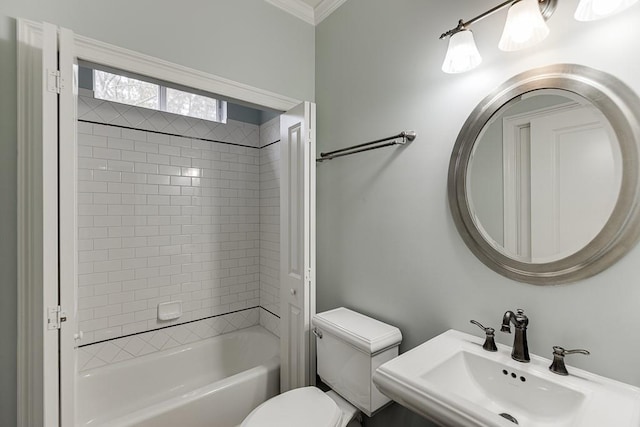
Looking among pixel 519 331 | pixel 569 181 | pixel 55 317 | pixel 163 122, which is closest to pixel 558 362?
pixel 519 331

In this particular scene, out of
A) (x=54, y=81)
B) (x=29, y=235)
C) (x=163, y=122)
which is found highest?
(x=163, y=122)

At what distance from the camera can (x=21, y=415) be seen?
48.4 inches

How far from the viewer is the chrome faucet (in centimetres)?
103

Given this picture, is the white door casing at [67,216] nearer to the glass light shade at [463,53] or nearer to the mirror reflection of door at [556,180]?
the glass light shade at [463,53]

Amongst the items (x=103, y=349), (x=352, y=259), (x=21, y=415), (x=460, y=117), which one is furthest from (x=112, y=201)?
(x=460, y=117)

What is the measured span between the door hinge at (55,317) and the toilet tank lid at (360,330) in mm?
1085

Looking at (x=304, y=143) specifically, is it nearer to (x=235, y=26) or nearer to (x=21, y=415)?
(x=235, y=26)

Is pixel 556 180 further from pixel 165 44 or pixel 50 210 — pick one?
pixel 165 44

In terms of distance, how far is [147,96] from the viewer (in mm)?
2422

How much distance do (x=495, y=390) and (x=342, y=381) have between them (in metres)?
0.71

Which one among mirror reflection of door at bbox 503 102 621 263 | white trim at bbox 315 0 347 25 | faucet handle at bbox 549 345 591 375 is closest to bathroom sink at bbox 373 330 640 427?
faucet handle at bbox 549 345 591 375

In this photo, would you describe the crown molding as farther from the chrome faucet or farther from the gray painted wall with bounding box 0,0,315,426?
the chrome faucet

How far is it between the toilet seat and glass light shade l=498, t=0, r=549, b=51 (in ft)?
5.42

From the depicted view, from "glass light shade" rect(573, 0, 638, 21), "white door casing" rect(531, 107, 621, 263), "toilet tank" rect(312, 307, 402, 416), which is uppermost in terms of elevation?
"glass light shade" rect(573, 0, 638, 21)
